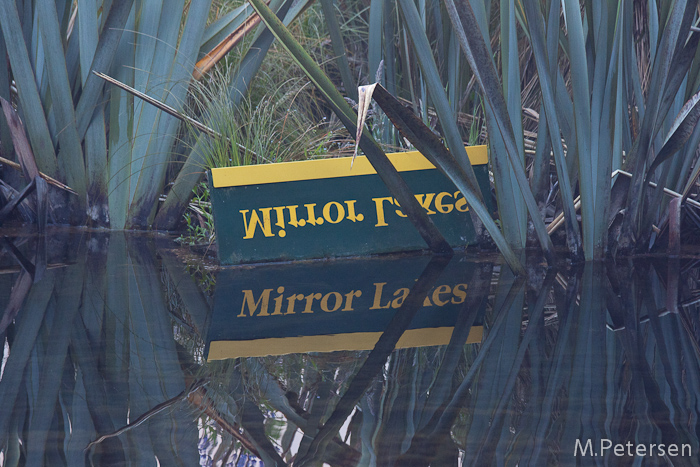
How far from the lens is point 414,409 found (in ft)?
2.70

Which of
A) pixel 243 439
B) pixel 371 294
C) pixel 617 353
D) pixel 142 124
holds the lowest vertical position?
pixel 243 439

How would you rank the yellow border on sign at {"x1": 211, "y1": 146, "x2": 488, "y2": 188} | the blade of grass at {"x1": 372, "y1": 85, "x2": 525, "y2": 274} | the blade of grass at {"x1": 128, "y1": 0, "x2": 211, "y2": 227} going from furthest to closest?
1. the blade of grass at {"x1": 128, "y1": 0, "x2": 211, "y2": 227}
2. the yellow border on sign at {"x1": 211, "y1": 146, "x2": 488, "y2": 188}
3. the blade of grass at {"x1": 372, "y1": 85, "x2": 525, "y2": 274}

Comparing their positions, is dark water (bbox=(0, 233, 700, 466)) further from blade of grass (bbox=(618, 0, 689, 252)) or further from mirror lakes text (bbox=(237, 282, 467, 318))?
blade of grass (bbox=(618, 0, 689, 252))

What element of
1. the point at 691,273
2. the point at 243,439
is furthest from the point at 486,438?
the point at 691,273

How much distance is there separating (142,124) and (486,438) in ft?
6.27

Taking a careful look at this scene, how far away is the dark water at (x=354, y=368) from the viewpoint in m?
0.73

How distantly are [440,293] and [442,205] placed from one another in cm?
53

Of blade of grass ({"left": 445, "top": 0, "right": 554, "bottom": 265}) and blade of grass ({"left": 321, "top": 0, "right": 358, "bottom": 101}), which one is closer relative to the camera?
blade of grass ({"left": 445, "top": 0, "right": 554, "bottom": 265})

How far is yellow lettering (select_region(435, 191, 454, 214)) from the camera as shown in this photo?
189 cm

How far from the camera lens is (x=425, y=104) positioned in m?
2.12

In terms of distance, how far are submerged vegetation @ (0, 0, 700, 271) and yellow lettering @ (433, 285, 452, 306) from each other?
0.57 feet

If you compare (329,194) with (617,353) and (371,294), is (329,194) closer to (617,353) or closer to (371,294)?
(371,294)

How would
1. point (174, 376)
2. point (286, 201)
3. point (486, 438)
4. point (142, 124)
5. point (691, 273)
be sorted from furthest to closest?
point (142, 124) < point (286, 201) < point (691, 273) < point (174, 376) < point (486, 438)

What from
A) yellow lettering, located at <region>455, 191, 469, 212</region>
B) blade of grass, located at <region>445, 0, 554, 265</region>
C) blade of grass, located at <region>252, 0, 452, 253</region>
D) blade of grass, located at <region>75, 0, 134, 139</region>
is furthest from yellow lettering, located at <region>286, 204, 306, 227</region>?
blade of grass, located at <region>75, 0, 134, 139</region>
